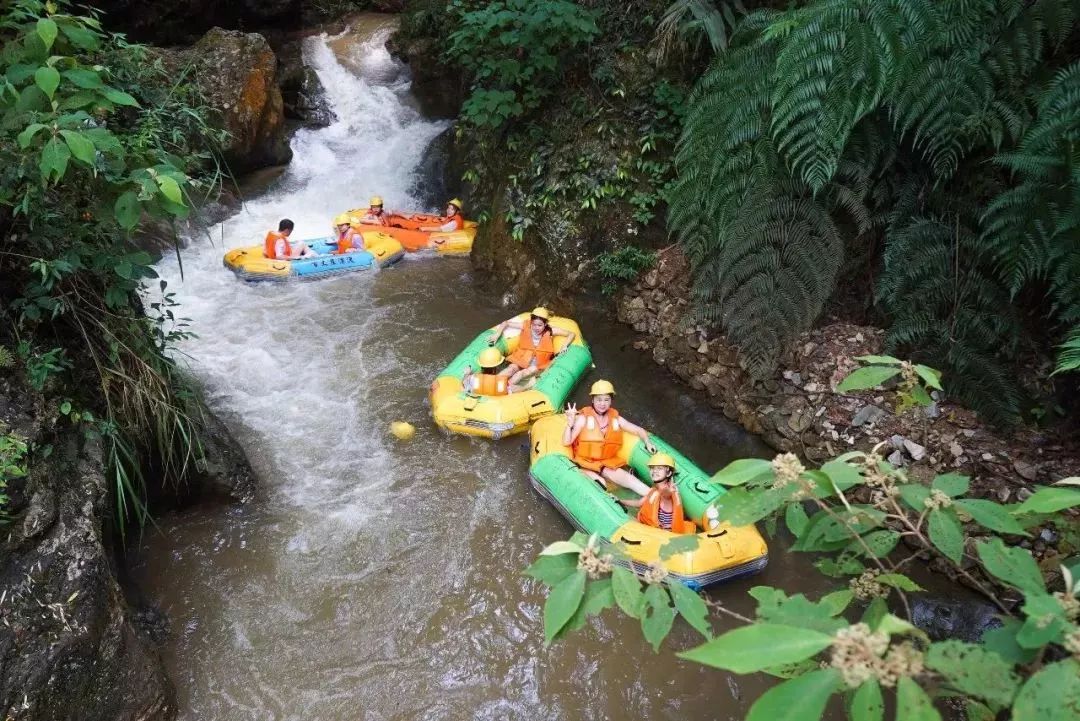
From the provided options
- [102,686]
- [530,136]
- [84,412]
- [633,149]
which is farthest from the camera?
[530,136]

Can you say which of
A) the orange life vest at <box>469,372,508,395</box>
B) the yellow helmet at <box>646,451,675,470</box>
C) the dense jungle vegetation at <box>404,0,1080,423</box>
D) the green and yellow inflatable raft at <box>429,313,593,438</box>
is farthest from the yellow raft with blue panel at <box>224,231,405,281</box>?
the yellow helmet at <box>646,451,675,470</box>

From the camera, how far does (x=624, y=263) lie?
22.7ft

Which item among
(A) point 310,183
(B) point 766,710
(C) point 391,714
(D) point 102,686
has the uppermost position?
(B) point 766,710

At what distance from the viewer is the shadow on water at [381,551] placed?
3971 mm

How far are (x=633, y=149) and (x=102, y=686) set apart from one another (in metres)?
6.33

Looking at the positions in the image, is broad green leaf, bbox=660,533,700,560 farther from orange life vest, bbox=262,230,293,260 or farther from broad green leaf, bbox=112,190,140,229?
orange life vest, bbox=262,230,293,260

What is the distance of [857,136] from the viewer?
496 cm

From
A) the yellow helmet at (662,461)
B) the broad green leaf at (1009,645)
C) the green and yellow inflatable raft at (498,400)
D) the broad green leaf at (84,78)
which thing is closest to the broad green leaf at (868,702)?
the broad green leaf at (1009,645)

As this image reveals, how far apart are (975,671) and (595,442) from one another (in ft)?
14.4

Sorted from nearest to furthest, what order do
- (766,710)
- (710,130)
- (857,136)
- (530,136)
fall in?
(766,710) < (857,136) < (710,130) < (530,136)

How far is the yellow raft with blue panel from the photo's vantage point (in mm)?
8766

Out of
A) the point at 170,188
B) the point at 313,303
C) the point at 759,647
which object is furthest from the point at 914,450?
the point at 313,303

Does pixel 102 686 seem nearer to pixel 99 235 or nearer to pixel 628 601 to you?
pixel 99 235

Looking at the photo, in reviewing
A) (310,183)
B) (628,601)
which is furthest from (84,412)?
(310,183)
